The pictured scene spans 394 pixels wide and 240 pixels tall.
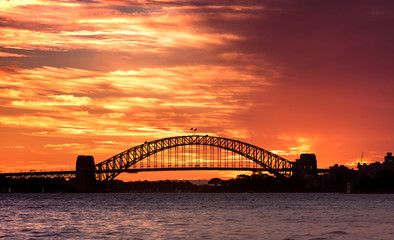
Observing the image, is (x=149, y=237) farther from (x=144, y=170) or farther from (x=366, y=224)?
(x=144, y=170)

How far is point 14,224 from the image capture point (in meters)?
56.3

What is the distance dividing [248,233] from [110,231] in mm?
10319

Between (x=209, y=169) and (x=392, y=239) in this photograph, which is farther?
(x=209, y=169)

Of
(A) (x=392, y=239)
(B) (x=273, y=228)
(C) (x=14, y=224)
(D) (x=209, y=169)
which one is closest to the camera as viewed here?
(A) (x=392, y=239)

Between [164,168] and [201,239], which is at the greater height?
[164,168]

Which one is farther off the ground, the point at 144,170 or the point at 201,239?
the point at 144,170

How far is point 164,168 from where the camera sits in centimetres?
18112

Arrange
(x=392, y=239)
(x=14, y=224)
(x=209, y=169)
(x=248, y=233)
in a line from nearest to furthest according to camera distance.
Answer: (x=392, y=239), (x=248, y=233), (x=14, y=224), (x=209, y=169)

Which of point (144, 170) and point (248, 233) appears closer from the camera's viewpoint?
point (248, 233)

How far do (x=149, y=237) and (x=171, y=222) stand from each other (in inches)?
607

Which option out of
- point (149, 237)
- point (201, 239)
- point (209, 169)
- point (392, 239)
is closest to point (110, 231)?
point (149, 237)

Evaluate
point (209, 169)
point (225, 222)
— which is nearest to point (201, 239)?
point (225, 222)

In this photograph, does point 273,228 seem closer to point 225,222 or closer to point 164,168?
point 225,222

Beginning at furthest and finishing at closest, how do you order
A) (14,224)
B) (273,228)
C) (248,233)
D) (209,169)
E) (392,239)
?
1. (209,169)
2. (14,224)
3. (273,228)
4. (248,233)
5. (392,239)
